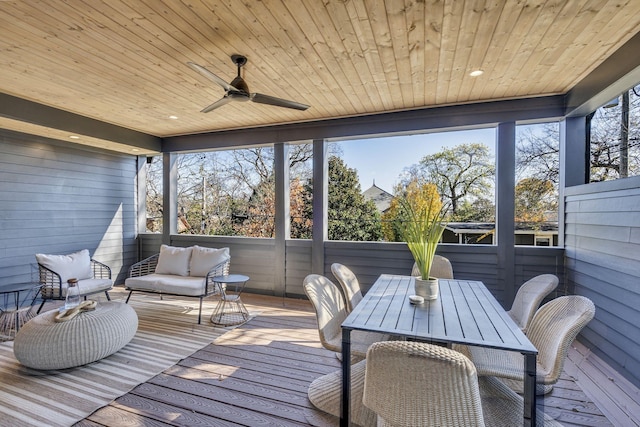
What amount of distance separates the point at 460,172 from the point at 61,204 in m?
6.48

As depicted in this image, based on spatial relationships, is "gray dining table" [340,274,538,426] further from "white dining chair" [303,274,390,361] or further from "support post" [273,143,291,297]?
"support post" [273,143,291,297]

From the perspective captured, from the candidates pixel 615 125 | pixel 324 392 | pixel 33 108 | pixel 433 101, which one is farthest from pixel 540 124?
pixel 33 108

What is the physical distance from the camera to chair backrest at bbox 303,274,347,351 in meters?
2.24

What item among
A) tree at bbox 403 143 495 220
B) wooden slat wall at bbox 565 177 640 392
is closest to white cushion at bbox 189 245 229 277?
tree at bbox 403 143 495 220

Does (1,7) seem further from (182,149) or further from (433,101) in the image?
(433,101)

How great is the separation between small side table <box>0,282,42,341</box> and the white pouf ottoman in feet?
4.04

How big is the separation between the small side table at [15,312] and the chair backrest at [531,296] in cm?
516

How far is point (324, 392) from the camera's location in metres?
2.39

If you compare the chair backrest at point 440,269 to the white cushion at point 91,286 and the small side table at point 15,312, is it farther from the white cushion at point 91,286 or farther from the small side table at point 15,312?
the small side table at point 15,312

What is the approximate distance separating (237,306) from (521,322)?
3.63 meters

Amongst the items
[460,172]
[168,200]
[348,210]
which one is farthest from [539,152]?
[168,200]

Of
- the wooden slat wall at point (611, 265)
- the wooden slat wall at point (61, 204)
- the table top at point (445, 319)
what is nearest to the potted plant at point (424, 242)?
the table top at point (445, 319)

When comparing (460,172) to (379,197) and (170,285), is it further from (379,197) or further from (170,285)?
(170,285)

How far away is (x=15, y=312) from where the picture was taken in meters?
4.40
